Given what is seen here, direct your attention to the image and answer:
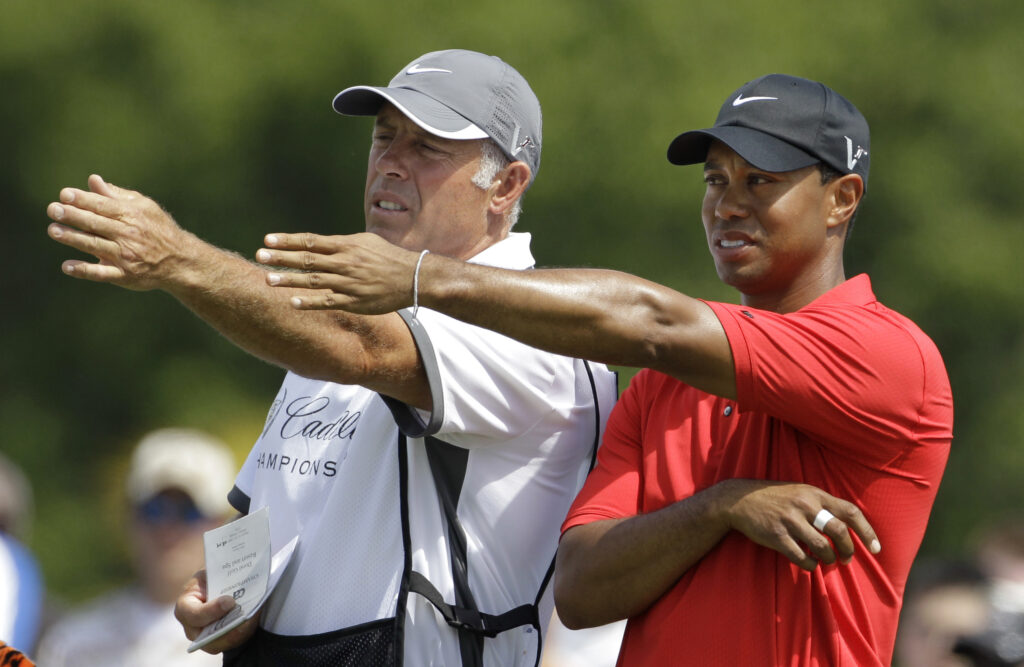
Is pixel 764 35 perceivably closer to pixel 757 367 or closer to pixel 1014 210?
pixel 1014 210

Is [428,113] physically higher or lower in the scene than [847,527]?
higher

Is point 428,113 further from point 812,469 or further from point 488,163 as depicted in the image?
point 812,469

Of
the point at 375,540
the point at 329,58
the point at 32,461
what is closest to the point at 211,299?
the point at 375,540

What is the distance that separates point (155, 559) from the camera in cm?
494

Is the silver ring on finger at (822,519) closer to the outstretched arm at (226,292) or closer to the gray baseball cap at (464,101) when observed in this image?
the outstretched arm at (226,292)

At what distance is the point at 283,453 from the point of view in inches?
118

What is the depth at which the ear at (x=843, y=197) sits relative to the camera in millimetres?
2840

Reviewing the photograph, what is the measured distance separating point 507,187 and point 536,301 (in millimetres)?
1121

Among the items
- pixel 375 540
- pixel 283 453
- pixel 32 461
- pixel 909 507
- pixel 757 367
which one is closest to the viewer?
pixel 757 367

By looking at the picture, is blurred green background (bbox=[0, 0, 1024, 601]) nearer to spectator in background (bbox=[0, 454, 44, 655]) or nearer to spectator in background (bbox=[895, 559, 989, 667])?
spectator in background (bbox=[0, 454, 44, 655])

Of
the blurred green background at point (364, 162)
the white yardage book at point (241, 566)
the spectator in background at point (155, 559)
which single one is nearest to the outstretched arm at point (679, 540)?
the white yardage book at point (241, 566)

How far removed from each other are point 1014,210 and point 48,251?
4842 millimetres

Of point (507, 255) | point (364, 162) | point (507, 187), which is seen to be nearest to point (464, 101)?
point (507, 187)

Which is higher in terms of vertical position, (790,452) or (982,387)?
(982,387)
